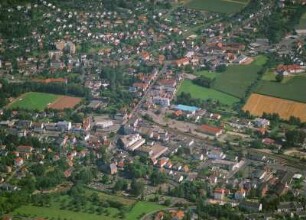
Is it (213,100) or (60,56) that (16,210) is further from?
(60,56)

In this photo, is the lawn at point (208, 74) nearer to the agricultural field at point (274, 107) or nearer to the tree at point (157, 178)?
the agricultural field at point (274, 107)

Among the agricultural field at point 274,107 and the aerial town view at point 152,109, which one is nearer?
the aerial town view at point 152,109

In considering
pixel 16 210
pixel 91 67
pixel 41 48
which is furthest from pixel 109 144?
pixel 41 48

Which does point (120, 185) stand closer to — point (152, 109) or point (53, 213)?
point (53, 213)

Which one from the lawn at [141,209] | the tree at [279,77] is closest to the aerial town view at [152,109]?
the lawn at [141,209]

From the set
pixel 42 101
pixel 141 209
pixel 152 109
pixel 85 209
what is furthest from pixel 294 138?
pixel 42 101

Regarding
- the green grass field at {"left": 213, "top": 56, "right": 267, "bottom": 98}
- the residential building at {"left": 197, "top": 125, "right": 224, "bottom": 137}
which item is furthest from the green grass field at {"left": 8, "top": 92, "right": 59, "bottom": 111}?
the green grass field at {"left": 213, "top": 56, "right": 267, "bottom": 98}
